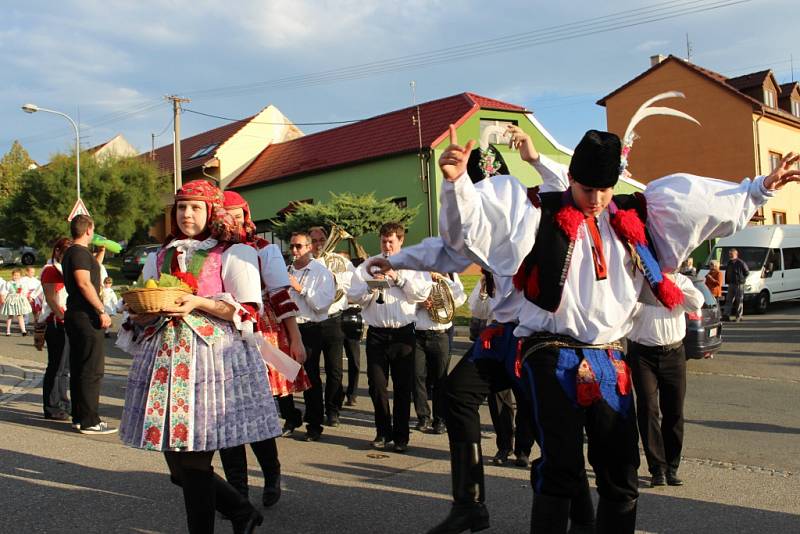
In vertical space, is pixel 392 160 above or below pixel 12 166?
below

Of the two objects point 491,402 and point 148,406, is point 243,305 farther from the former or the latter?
point 491,402

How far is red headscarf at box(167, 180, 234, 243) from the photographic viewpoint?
3996 mm

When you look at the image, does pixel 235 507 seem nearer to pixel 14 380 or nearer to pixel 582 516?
pixel 582 516

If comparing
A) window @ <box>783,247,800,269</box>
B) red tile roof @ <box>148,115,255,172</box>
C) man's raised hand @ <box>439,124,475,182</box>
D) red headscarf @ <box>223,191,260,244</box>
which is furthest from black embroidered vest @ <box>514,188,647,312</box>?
red tile roof @ <box>148,115,255,172</box>

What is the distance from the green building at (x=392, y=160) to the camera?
30.0 m

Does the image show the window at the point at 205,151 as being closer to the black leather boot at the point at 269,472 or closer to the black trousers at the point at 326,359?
the black trousers at the point at 326,359

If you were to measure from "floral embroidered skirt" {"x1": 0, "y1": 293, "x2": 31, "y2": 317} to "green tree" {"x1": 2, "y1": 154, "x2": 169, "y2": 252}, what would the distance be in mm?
20115

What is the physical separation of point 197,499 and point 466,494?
128cm

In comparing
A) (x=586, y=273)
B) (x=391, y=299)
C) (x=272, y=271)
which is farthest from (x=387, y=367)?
(x=586, y=273)

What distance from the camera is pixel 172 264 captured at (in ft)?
13.1

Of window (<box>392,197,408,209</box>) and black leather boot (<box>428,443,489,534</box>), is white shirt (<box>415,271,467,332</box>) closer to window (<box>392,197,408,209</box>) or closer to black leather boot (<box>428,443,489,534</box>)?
black leather boot (<box>428,443,489,534</box>)

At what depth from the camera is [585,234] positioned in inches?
130

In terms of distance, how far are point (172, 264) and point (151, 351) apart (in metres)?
0.46

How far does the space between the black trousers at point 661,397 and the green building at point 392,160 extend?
22.7m
